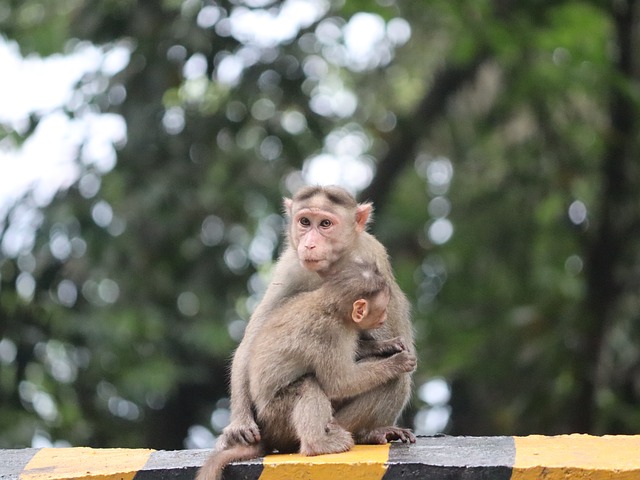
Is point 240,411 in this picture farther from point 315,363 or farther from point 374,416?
point 374,416

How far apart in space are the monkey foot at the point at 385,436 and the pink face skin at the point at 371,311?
1.44ft

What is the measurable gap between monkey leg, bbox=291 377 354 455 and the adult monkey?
207mm

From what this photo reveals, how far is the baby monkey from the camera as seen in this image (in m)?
4.91

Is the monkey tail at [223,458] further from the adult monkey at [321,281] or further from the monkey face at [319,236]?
the monkey face at [319,236]

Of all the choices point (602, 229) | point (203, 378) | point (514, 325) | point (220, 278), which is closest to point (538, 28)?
point (602, 229)

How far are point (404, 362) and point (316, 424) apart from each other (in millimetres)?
511

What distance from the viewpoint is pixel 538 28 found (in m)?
10.4

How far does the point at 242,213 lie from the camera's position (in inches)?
461

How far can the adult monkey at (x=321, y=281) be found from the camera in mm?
5141

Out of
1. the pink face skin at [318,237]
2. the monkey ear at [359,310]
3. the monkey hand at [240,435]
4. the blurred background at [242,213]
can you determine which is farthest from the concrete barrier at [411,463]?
the blurred background at [242,213]

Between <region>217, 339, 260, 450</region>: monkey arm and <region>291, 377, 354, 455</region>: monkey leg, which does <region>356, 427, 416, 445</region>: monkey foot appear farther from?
<region>217, 339, 260, 450</region>: monkey arm

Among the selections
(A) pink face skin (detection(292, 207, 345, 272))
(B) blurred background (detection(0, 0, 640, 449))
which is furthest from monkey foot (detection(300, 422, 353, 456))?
(B) blurred background (detection(0, 0, 640, 449))

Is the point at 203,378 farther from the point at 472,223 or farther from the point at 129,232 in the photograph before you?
the point at 472,223

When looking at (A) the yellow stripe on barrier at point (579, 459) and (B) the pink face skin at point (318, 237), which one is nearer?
(A) the yellow stripe on barrier at point (579, 459)
